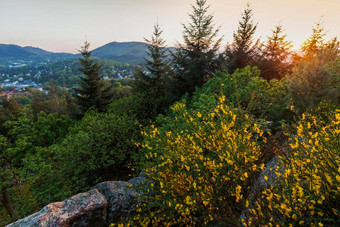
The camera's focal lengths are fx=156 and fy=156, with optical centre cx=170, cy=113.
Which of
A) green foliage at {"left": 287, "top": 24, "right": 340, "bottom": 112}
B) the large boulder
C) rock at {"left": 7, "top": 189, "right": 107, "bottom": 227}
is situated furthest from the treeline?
rock at {"left": 7, "top": 189, "right": 107, "bottom": 227}

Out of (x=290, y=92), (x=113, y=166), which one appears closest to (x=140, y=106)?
(x=113, y=166)

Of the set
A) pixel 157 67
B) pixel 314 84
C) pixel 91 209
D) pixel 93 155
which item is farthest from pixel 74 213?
pixel 157 67

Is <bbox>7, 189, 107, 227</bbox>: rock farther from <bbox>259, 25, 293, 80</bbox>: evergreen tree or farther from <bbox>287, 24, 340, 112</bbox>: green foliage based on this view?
<bbox>259, 25, 293, 80</bbox>: evergreen tree

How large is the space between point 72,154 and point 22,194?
14.9ft

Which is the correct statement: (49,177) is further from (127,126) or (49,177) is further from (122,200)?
(122,200)

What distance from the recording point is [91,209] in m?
5.81

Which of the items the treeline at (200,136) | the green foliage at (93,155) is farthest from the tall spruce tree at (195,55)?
the green foliage at (93,155)

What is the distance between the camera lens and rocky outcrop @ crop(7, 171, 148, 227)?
519 centimetres

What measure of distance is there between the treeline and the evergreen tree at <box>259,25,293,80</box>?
94 millimetres

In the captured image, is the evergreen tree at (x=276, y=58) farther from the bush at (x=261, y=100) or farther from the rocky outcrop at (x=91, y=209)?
the rocky outcrop at (x=91, y=209)

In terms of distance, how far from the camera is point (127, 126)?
1245 centimetres

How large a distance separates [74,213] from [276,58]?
2091 centimetres

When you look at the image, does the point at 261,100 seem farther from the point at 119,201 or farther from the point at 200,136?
the point at 119,201

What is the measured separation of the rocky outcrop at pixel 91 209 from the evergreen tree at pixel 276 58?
1764cm
